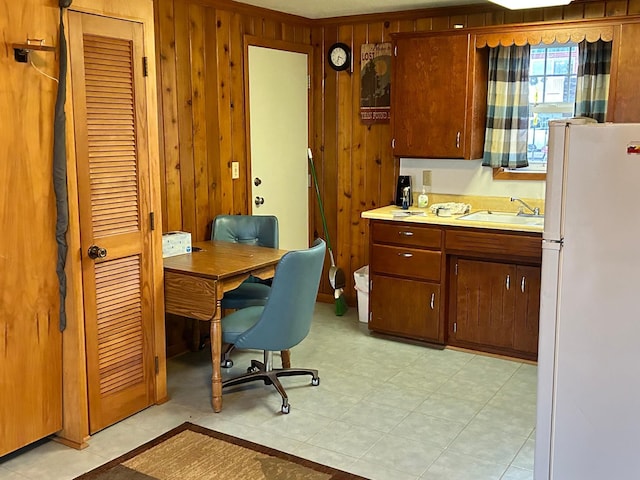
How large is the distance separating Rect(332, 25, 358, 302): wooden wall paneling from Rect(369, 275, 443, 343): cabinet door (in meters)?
0.87

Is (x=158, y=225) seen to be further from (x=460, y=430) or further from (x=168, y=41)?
(x=460, y=430)

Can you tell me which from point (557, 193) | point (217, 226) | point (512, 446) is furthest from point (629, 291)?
point (217, 226)

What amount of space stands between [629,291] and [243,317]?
2.07 metres

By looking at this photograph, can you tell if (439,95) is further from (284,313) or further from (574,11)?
(284,313)

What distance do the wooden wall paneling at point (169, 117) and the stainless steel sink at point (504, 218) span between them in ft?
6.28

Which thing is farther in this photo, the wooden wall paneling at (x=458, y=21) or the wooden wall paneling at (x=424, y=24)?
the wooden wall paneling at (x=424, y=24)

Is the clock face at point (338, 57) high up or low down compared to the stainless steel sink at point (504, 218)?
up

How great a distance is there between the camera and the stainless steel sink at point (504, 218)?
4199mm

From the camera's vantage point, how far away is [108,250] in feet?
10.3

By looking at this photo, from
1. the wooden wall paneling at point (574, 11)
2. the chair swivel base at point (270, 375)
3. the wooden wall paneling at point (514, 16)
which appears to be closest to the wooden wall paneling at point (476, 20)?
the wooden wall paneling at point (514, 16)

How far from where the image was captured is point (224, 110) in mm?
4566

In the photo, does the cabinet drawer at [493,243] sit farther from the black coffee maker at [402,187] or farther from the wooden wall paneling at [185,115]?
the wooden wall paneling at [185,115]

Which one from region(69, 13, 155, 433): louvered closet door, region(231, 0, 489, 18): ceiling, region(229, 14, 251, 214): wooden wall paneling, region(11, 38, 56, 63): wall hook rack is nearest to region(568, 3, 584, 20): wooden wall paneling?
region(231, 0, 489, 18): ceiling

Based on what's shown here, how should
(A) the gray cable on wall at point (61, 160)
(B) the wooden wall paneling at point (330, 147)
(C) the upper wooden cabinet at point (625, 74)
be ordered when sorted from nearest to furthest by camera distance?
1. (A) the gray cable on wall at point (61, 160)
2. (C) the upper wooden cabinet at point (625, 74)
3. (B) the wooden wall paneling at point (330, 147)
